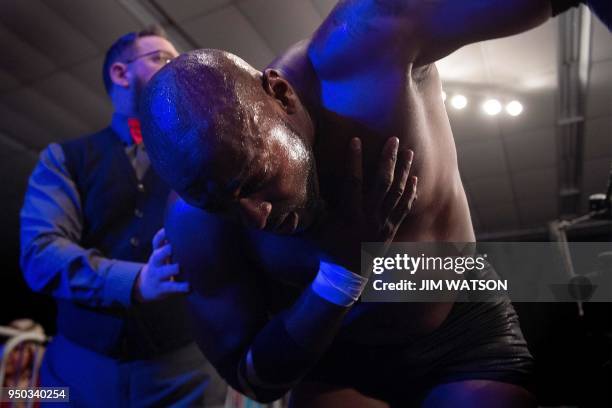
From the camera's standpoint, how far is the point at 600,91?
Answer: 3.17 meters

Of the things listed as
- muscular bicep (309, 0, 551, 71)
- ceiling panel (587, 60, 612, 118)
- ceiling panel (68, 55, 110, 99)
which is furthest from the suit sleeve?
ceiling panel (587, 60, 612, 118)

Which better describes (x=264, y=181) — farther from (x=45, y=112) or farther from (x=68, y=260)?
(x=45, y=112)

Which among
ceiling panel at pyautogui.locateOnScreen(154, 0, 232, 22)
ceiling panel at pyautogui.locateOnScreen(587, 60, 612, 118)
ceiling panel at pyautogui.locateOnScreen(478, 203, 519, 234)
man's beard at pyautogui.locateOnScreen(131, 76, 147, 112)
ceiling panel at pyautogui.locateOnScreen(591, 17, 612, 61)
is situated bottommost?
man's beard at pyautogui.locateOnScreen(131, 76, 147, 112)

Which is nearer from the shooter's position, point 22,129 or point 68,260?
point 68,260

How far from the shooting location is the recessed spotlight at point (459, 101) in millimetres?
3137

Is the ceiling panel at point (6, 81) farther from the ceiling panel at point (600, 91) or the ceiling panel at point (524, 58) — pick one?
the ceiling panel at point (600, 91)

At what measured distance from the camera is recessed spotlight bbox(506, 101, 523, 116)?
3.25 metres

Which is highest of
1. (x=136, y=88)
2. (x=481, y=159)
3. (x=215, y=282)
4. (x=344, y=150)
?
(x=481, y=159)

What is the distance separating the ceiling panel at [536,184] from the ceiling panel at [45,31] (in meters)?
3.42

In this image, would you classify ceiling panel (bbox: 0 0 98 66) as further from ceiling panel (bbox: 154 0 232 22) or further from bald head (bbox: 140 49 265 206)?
bald head (bbox: 140 49 265 206)

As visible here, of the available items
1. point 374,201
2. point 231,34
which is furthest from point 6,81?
point 374,201

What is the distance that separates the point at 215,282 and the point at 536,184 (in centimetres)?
410

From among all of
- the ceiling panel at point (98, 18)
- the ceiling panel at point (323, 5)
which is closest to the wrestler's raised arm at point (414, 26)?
the ceiling panel at point (323, 5)

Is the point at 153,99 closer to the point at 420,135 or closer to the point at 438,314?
the point at 420,135
